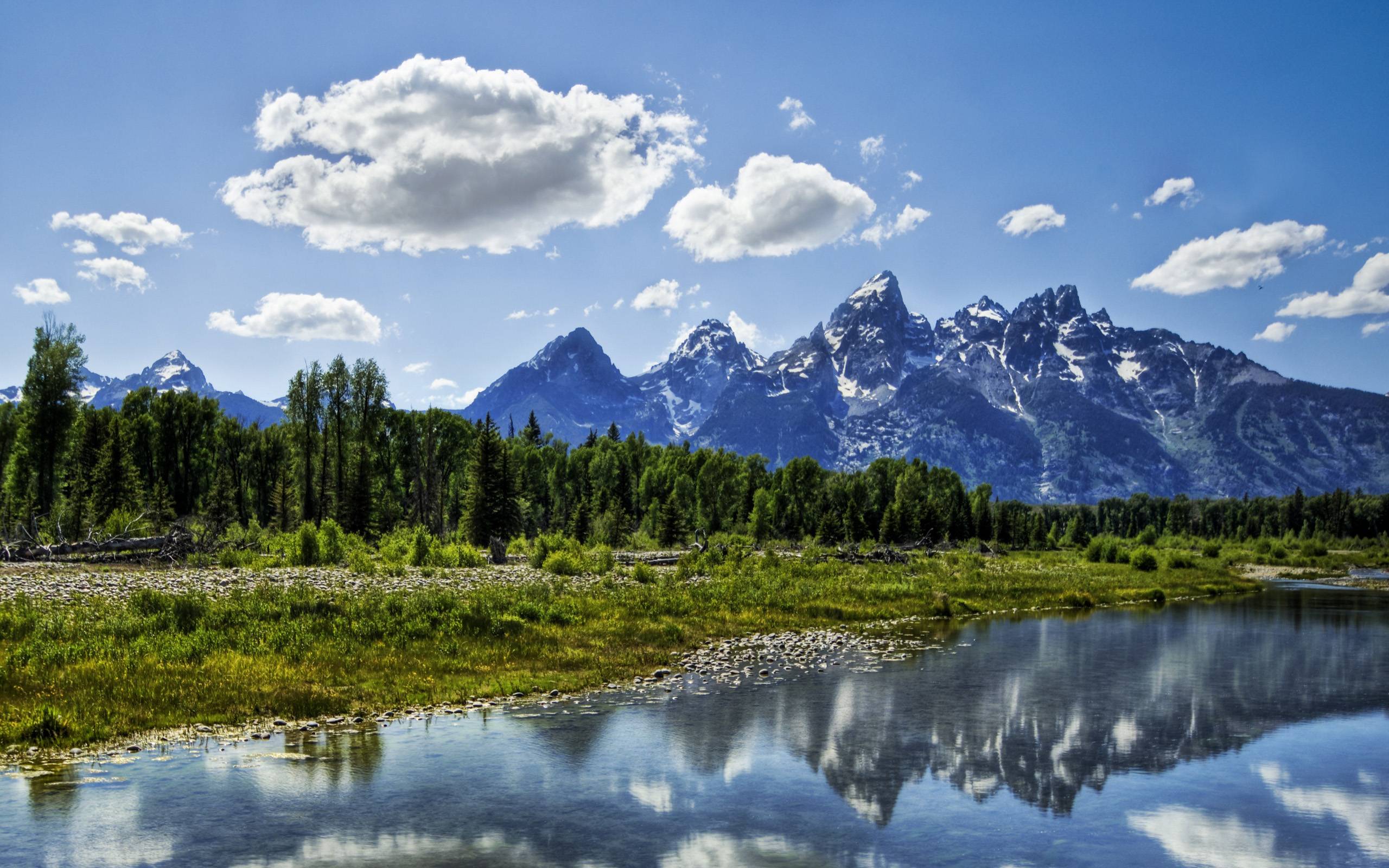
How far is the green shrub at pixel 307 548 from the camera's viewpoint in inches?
1890

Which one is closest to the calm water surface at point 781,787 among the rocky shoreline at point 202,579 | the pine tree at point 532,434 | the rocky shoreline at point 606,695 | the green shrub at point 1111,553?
the rocky shoreline at point 606,695

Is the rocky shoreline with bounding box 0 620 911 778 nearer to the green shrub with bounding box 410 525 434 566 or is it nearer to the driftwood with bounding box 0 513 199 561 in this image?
the green shrub with bounding box 410 525 434 566

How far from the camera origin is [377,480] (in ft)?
325

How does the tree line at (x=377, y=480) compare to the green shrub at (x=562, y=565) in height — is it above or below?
above

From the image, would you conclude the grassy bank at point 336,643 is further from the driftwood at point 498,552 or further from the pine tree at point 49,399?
the pine tree at point 49,399

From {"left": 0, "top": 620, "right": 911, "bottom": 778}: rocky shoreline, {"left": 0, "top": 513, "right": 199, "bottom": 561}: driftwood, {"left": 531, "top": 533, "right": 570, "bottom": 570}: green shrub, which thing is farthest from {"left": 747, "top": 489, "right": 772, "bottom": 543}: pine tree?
{"left": 0, "top": 620, "right": 911, "bottom": 778}: rocky shoreline

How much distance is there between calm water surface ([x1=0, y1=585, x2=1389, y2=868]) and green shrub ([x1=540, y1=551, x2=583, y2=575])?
26.9 metres

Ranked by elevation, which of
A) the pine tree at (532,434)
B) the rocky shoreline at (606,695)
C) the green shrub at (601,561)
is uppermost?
the pine tree at (532,434)

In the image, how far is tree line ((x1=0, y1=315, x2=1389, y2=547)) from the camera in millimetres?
67188

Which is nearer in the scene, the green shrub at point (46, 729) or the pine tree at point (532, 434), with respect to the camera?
the green shrub at point (46, 729)

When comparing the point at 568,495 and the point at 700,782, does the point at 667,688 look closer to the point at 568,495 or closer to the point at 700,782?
the point at 700,782

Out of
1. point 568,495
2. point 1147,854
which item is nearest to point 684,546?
point 568,495

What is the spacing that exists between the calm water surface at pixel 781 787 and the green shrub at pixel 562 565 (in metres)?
26.9

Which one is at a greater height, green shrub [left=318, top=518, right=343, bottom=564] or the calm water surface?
green shrub [left=318, top=518, right=343, bottom=564]
